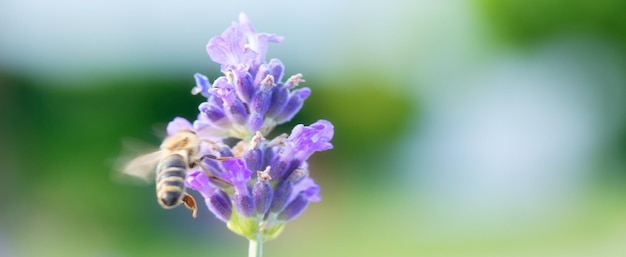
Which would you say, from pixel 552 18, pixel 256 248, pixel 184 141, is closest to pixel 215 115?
pixel 184 141

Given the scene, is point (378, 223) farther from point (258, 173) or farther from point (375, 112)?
point (258, 173)

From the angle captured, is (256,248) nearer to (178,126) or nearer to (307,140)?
(307,140)

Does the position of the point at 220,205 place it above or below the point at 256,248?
above

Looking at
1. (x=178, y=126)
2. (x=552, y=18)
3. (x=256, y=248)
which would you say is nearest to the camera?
(x=256, y=248)

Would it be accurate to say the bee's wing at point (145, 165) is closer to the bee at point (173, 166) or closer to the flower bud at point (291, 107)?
the bee at point (173, 166)

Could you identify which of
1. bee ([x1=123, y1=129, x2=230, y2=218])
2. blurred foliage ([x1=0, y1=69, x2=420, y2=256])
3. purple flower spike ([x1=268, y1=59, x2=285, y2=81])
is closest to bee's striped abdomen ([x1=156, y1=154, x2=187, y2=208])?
bee ([x1=123, y1=129, x2=230, y2=218])

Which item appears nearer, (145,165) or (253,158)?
(253,158)

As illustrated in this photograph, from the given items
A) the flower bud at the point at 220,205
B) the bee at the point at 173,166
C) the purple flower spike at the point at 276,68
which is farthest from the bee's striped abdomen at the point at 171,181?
the purple flower spike at the point at 276,68

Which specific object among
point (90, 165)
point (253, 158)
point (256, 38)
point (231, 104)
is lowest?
point (253, 158)
